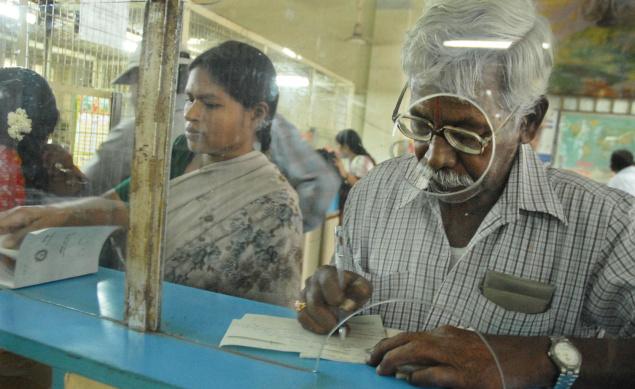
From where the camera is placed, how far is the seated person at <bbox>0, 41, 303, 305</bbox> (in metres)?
1.04

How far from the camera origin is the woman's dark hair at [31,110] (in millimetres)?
1271

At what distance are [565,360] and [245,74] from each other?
799 mm

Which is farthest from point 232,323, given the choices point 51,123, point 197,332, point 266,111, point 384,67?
point 51,123

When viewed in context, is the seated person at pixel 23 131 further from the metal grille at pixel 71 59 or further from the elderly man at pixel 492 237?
the elderly man at pixel 492 237

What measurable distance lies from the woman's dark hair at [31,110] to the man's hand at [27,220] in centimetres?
8

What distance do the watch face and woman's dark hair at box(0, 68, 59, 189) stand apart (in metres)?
1.22

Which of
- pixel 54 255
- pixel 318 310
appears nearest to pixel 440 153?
pixel 318 310

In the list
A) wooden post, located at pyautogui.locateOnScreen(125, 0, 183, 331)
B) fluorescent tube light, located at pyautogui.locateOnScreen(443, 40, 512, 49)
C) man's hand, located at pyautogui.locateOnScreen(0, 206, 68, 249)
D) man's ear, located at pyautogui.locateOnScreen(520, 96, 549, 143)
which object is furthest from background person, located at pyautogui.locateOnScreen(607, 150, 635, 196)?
man's hand, located at pyautogui.locateOnScreen(0, 206, 68, 249)

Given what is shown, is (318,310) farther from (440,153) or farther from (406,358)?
(440,153)

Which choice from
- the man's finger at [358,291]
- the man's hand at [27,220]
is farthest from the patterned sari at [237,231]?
the man's hand at [27,220]

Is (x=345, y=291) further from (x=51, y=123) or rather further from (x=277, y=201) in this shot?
(x=51, y=123)

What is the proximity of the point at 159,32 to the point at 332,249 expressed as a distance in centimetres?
54

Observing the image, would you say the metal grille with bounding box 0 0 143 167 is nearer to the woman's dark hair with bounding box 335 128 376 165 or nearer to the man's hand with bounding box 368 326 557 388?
the woman's dark hair with bounding box 335 128 376 165

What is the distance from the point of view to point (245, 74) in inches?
41.9
